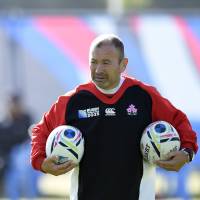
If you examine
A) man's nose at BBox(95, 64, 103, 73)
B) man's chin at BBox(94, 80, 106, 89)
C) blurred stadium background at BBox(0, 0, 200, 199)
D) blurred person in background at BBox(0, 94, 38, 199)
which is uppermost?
blurred stadium background at BBox(0, 0, 200, 199)

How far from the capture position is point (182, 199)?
491 inches

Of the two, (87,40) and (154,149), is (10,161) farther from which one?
(154,149)

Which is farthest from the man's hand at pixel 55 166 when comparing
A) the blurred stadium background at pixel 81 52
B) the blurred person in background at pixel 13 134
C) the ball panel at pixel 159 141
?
the blurred stadium background at pixel 81 52

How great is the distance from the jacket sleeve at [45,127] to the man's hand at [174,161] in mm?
752

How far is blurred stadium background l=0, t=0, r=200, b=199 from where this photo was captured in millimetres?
14961

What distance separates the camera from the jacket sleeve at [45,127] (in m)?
6.34

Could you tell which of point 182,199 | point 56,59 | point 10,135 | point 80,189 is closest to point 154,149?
point 80,189

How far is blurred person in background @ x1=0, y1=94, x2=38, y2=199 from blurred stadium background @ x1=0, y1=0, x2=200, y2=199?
70cm

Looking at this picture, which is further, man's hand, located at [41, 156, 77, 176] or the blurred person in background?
the blurred person in background

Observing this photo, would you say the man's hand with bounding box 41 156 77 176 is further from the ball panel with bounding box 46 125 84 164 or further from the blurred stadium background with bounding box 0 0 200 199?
the blurred stadium background with bounding box 0 0 200 199

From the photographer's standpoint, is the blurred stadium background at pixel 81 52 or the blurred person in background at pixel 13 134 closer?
the blurred person in background at pixel 13 134

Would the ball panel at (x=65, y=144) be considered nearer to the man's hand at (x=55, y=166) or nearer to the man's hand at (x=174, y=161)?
the man's hand at (x=55, y=166)

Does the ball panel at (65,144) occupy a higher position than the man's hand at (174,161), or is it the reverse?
the ball panel at (65,144)

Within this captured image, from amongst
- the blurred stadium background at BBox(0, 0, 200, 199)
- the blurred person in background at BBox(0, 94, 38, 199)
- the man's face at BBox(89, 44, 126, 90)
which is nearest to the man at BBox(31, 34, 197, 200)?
the man's face at BBox(89, 44, 126, 90)
